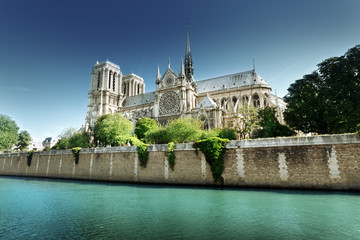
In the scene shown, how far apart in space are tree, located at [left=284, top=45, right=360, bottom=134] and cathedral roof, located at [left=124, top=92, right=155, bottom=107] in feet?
130

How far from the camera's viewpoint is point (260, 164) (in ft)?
49.5

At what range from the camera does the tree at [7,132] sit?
42.0m

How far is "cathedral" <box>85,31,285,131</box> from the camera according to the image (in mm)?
36250

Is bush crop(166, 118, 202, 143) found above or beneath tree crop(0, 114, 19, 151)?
beneath

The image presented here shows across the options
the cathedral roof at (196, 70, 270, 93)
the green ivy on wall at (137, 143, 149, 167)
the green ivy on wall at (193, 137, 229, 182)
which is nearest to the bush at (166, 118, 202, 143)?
the green ivy on wall at (137, 143, 149, 167)

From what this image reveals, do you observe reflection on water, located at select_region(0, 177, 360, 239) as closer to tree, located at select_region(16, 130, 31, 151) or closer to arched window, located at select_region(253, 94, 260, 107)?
arched window, located at select_region(253, 94, 260, 107)

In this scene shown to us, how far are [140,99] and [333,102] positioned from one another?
4758 centimetres

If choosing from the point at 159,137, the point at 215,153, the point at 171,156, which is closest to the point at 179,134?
the point at 159,137

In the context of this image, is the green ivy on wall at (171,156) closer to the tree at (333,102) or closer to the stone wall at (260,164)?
the stone wall at (260,164)

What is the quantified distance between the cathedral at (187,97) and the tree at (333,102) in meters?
10.8

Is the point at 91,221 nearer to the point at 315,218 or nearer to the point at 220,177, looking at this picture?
the point at 315,218

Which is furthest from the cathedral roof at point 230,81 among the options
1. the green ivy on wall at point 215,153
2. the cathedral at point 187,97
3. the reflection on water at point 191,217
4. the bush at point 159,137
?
the reflection on water at point 191,217

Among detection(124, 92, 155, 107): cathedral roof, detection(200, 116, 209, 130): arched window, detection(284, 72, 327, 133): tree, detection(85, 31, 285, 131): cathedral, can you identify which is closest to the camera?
detection(284, 72, 327, 133): tree

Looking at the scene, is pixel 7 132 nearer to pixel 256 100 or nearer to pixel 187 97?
pixel 187 97
